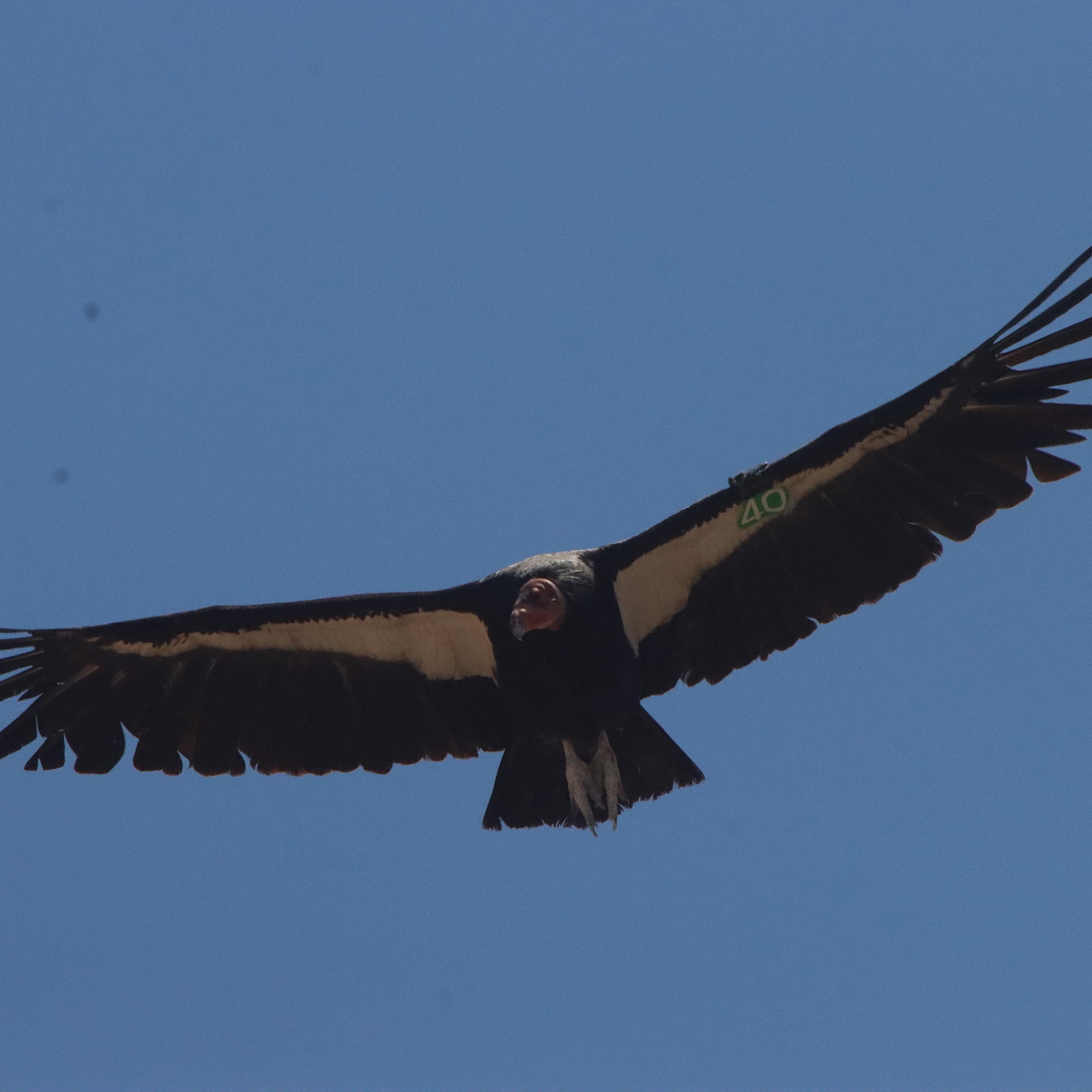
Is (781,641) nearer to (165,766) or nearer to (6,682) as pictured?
(165,766)

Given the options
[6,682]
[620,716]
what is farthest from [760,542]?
[6,682]

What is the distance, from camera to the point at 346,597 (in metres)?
12.5

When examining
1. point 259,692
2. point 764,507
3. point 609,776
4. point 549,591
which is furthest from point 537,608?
point 259,692

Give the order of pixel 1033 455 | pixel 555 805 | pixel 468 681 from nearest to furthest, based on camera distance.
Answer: pixel 1033 455
pixel 555 805
pixel 468 681

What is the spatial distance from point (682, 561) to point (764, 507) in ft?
2.33

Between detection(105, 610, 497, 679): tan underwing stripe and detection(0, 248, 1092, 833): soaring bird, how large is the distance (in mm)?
14

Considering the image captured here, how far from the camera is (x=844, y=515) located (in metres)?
11.8

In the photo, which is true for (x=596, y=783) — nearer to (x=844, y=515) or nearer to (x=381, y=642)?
(x=381, y=642)

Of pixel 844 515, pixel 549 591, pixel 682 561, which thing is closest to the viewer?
pixel 549 591

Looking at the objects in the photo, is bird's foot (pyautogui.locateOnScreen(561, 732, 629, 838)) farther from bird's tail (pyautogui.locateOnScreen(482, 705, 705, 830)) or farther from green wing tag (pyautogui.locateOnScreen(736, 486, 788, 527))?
green wing tag (pyautogui.locateOnScreen(736, 486, 788, 527))

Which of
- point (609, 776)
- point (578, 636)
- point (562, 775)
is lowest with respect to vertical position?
point (609, 776)

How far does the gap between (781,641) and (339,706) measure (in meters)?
3.16

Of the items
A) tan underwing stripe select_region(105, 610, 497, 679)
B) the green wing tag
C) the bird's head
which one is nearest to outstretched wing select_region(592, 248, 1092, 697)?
the green wing tag

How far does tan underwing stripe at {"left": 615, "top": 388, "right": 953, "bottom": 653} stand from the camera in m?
11.7
